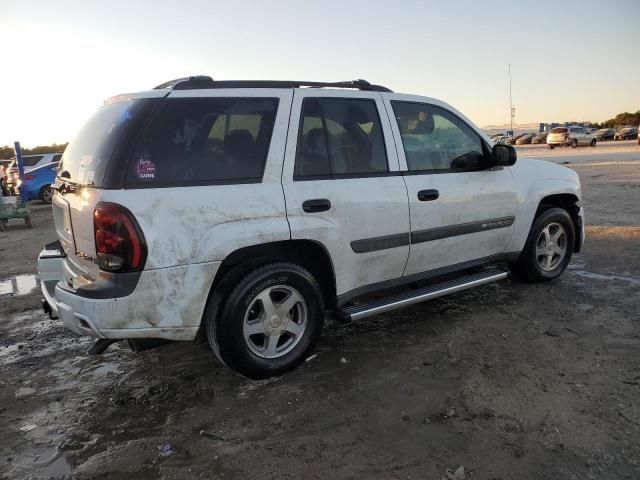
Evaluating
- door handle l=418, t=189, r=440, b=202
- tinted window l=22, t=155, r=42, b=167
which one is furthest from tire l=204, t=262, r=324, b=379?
tinted window l=22, t=155, r=42, b=167

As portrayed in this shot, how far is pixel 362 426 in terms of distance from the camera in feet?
9.08

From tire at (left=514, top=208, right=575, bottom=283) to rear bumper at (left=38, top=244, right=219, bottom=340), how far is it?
335 centimetres

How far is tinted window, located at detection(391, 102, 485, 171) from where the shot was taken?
3.94 m

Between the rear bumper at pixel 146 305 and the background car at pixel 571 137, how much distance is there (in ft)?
133

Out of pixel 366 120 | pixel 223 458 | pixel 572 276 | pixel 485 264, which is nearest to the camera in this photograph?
pixel 223 458

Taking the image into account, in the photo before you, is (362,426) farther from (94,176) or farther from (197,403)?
(94,176)

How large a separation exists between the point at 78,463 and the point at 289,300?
1514mm

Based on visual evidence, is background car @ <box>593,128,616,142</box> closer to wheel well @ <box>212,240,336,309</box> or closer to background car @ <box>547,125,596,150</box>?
background car @ <box>547,125,596,150</box>

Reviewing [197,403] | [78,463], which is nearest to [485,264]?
[197,403]

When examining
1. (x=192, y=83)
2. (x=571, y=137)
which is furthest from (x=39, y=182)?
(x=571, y=137)

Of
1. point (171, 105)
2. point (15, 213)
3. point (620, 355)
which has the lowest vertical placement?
point (620, 355)

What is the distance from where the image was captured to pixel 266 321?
10.7 feet

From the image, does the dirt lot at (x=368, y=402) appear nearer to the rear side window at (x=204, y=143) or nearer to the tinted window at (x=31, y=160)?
the rear side window at (x=204, y=143)

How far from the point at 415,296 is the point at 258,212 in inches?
58.6
